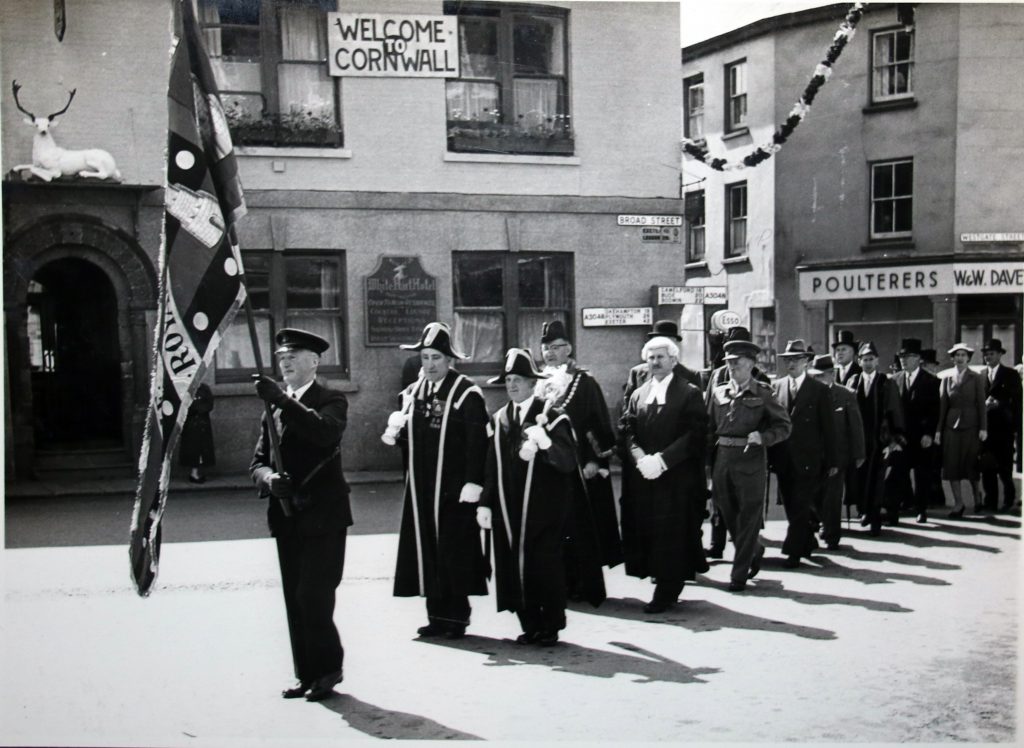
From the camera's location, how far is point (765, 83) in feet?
62.7

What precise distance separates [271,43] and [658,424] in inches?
170

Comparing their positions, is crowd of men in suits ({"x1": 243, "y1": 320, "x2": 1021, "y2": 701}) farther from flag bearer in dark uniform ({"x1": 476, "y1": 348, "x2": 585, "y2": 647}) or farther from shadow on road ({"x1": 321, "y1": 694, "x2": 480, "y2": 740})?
shadow on road ({"x1": 321, "y1": 694, "x2": 480, "y2": 740})

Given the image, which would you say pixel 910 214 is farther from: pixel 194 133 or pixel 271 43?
pixel 194 133

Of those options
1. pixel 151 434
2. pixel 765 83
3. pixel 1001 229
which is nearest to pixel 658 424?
pixel 1001 229

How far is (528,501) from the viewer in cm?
661

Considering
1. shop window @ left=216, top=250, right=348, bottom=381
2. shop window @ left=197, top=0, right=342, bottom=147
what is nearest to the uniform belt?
shop window @ left=216, top=250, right=348, bottom=381

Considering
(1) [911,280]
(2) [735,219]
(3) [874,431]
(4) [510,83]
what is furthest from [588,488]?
(2) [735,219]

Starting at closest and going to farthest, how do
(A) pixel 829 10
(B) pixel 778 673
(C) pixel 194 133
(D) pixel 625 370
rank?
1. (C) pixel 194 133
2. (B) pixel 778 673
3. (D) pixel 625 370
4. (A) pixel 829 10

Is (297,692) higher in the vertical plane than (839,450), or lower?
lower

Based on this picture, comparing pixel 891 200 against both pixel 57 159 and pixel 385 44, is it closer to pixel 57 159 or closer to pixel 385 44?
pixel 385 44

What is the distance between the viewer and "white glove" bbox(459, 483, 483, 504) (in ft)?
21.0

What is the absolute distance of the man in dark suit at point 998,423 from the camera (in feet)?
35.3

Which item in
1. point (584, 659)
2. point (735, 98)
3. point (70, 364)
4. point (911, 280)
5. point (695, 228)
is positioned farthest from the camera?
point (695, 228)

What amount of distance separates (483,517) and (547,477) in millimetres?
476
